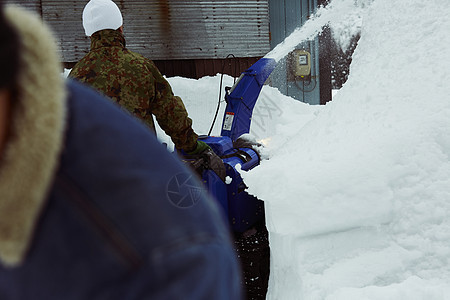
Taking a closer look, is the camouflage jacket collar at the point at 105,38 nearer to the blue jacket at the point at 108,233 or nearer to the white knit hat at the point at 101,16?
the white knit hat at the point at 101,16

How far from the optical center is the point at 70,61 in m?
7.92

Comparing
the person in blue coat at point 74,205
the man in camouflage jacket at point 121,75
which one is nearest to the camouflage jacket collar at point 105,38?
the man in camouflage jacket at point 121,75

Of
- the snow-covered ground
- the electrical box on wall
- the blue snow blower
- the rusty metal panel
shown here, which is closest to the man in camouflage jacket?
the blue snow blower

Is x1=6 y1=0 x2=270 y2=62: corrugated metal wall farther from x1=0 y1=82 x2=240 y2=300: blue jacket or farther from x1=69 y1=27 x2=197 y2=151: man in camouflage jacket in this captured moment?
x1=0 y1=82 x2=240 y2=300: blue jacket

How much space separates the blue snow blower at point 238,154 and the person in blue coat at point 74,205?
2.49 meters

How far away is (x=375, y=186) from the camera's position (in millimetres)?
2088

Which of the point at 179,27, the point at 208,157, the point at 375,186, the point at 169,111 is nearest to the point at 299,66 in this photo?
the point at 179,27

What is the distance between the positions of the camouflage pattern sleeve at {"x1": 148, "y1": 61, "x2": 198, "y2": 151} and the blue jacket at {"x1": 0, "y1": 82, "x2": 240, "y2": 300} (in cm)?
220

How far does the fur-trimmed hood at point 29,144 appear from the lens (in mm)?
521

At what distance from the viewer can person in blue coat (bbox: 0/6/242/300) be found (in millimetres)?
524

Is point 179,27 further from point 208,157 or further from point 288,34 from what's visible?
point 208,157

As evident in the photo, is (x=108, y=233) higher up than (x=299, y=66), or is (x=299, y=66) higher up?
(x=108, y=233)

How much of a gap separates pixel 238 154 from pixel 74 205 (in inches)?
123

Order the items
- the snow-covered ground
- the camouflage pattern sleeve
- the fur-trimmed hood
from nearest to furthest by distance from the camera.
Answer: the fur-trimmed hood → the snow-covered ground → the camouflage pattern sleeve
